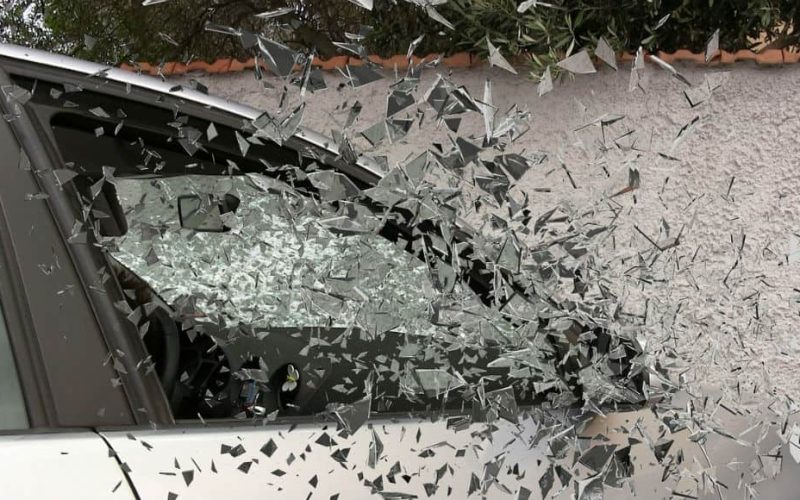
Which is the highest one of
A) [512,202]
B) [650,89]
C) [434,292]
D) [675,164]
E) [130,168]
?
[130,168]

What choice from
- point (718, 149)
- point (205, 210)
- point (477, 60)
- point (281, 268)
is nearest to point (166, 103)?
point (205, 210)

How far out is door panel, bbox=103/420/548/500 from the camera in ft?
4.09

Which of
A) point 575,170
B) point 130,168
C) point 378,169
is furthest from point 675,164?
point 130,168

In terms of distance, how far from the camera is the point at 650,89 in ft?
15.2

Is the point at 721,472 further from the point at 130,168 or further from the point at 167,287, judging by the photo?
the point at 130,168

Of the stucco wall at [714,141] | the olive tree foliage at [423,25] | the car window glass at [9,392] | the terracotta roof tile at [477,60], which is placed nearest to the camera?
the car window glass at [9,392]

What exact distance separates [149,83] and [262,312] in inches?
Answer: 17.8

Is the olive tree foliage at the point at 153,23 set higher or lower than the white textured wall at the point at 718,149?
higher

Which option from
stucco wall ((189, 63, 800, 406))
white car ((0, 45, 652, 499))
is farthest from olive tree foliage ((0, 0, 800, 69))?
white car ((0, 45, 652, 499))

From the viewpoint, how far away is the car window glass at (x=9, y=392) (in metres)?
1.19

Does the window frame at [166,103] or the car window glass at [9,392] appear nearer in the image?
the car window glass at [9,392]

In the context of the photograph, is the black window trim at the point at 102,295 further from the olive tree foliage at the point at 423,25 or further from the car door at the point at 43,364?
the olive tree foliage at the point at 423,25

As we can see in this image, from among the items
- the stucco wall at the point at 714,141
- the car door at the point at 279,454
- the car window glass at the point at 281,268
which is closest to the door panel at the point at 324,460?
Result: the car door at the point at 279,454

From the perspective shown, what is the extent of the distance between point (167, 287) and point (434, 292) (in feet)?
1.53
